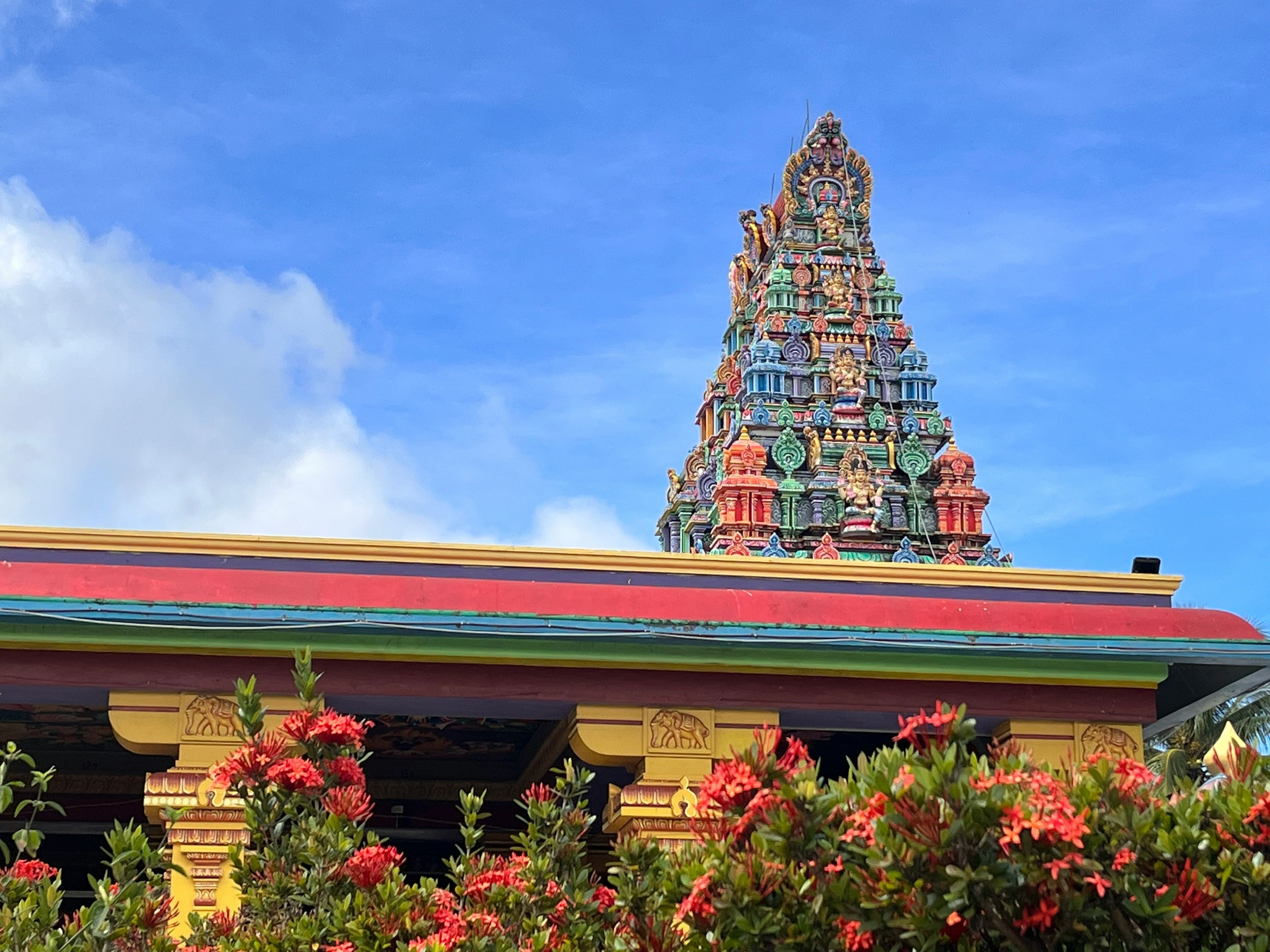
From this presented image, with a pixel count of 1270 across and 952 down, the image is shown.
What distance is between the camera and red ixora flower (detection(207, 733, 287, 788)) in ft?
24.9

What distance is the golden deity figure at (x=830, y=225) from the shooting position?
36250 mm

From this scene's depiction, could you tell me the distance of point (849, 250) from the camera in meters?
36.4

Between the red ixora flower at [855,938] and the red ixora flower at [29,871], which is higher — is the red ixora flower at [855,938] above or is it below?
below

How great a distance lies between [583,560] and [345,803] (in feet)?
18.9

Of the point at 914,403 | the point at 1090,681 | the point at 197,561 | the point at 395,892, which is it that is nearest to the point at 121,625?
the point at 197,561

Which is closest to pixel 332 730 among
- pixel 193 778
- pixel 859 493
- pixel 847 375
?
pixel 193 778

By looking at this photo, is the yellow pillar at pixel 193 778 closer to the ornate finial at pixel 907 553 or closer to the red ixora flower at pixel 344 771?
the red ixora flower at pixel 344 771

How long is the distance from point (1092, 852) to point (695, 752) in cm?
652

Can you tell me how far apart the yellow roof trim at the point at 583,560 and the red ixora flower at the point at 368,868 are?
541 cm

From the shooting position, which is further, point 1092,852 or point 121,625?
point 121,625

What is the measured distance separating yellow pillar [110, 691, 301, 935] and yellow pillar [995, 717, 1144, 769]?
227 inches

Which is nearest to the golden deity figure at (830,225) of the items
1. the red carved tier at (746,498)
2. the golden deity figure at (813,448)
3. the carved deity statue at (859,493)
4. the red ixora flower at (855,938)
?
the golden deity figure at (813,448)

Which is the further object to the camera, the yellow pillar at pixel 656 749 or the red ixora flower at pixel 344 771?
the yellow pillar at pixel 656 749

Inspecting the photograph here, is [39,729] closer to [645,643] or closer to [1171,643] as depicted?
[645,643]
